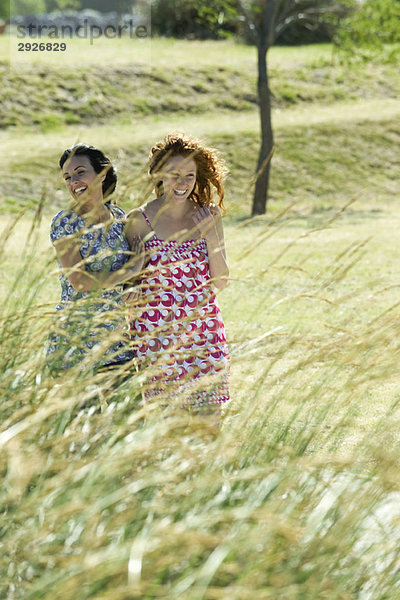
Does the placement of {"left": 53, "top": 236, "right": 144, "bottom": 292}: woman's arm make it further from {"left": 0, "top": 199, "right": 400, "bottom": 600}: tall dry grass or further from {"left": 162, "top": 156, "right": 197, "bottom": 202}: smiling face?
{"left": 162, "top": 156, "right": 197, "bottom": 202}: smiling face

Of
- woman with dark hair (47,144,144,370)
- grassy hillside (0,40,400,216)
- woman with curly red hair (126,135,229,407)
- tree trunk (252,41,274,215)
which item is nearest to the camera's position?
woman with dark hair (47,144,144,370)

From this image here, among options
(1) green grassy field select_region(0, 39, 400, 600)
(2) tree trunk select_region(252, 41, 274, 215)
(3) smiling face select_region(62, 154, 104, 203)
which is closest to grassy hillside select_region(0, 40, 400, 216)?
(2) tree trunk select_region(252, 41, 274, 215)

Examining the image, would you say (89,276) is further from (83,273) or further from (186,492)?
(186,492)

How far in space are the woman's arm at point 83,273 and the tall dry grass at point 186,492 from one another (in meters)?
0.11

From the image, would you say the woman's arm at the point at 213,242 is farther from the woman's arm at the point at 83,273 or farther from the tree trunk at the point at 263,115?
the tree trunk at the point at 263,115

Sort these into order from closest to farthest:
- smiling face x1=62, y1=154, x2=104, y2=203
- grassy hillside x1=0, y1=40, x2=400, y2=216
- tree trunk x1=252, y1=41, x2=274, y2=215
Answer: smiling face x1=62, y1=154, x2=104, y2=203 < tree trunk x1=252, y1=41, x2=274, y2=215 < grassy hillside x1=0, y1=40, x2=400, y2=216

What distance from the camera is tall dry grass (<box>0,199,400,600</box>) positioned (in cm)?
219

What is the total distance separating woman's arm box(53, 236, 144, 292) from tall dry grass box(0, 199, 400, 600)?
0.11 metres

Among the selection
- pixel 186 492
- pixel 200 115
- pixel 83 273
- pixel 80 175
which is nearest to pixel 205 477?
pixel 186 492

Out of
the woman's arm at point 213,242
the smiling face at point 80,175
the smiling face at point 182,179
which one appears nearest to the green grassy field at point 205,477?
the smiling face at point 80,175

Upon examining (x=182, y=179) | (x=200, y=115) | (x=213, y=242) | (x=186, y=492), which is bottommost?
(x=200, y=115)

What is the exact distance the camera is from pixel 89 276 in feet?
10.6

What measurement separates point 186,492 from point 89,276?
0.97 meters

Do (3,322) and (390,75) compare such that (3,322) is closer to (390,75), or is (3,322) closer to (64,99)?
(64,99)
